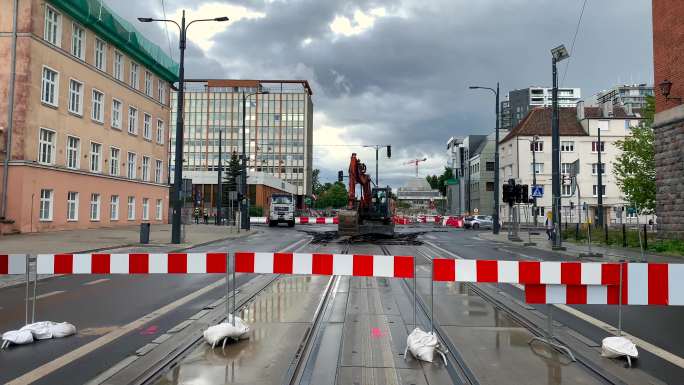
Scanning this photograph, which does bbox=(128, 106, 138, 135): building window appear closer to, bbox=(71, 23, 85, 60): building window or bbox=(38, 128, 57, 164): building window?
bbox=(71, 23, 85, 60): building window

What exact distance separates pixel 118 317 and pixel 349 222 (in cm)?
1718

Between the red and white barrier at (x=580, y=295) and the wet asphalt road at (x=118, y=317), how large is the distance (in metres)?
0.64

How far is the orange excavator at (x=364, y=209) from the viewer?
23906 millimetres

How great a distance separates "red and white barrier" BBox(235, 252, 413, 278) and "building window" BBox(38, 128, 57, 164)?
24138 mm

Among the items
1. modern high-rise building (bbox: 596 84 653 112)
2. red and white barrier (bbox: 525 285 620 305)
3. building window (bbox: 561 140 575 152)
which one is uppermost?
modern high-rise building (bbox: 596 84 653 112)

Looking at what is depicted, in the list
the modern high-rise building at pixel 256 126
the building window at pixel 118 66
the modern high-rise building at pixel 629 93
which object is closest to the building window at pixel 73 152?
the building window at pixel 118 66

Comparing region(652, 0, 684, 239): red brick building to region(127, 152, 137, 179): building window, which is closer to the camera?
region(652, 0, 684, 239): red brick building

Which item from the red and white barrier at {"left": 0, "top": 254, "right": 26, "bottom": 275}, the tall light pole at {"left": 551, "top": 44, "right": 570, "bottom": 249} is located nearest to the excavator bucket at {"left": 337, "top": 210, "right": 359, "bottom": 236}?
the tall light pole at {"left": 551, "top": 44, "right": 570, "bottom": 249}

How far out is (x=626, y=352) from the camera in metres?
5.10

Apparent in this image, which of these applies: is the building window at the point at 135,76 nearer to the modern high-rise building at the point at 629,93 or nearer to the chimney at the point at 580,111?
the chimney at the point at 580,111

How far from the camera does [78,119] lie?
96.9ft

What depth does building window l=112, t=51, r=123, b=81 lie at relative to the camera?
33906 mm

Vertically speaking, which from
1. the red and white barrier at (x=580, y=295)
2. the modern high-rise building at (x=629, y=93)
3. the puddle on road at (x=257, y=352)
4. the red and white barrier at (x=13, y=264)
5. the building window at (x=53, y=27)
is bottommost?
the puddle on road at (x=257, y=352)

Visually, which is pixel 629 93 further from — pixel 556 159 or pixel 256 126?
pixel 556 159
